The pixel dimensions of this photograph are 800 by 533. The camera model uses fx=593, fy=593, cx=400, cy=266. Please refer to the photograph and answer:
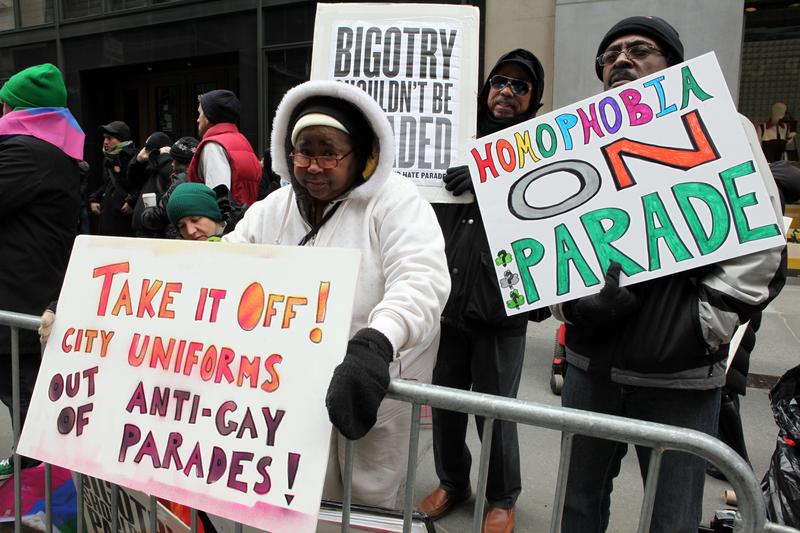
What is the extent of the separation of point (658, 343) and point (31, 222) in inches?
108

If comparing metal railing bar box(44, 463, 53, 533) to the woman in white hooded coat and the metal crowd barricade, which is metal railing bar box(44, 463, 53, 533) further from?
the woman in white hooded coat

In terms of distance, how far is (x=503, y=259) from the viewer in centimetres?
188

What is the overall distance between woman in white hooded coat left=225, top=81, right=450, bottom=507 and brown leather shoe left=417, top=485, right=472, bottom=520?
1.05m

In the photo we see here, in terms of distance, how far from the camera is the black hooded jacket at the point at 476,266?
2.51 meters

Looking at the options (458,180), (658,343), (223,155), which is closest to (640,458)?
(658,343)

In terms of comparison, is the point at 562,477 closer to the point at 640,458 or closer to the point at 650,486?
the point at 650,486

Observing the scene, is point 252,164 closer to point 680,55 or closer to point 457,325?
point 457,325

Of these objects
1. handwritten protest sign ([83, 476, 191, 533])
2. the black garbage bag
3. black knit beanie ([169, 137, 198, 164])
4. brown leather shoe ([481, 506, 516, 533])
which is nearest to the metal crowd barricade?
handwritten protest sign ([83, 476, 191, 533])

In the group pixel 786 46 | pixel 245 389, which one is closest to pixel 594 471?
pixel 245 389

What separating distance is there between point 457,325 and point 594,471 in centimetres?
87

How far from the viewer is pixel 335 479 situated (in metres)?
1.85

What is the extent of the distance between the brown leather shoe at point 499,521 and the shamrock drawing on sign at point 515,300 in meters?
1.28

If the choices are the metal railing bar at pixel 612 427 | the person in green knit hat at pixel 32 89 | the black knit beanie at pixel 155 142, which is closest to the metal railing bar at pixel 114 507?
the metal railing bar at pixel 612 427

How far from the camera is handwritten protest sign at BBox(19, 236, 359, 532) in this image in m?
1.36
